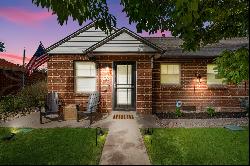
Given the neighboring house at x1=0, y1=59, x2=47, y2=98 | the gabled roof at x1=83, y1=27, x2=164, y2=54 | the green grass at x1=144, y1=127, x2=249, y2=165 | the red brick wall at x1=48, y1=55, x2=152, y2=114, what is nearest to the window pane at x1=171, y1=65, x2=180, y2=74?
the red brick wall at x1=48, y1=55, x2=152, y2=114

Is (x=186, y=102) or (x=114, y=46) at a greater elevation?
(x=114, y=46)

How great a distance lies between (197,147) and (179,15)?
3799 millimetres

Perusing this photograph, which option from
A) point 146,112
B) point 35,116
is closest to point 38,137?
point 35,116

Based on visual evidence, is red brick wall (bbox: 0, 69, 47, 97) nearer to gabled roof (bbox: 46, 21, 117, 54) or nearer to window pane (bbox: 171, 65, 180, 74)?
gabled roof (bbox: 46, 21, 117, 54)

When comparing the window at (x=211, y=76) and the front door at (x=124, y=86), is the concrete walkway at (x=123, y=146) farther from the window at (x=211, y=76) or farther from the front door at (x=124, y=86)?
the window at (x=211, y=76)

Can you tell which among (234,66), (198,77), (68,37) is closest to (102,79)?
(68,37)

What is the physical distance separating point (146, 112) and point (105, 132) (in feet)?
14.9

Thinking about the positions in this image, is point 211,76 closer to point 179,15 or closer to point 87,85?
point 87,85

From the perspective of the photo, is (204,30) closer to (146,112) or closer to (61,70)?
(146,112)

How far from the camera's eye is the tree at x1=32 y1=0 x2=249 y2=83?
634 cm

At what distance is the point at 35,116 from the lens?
45.9 ft

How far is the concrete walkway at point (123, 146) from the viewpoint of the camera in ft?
23.2

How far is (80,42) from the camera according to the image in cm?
1532

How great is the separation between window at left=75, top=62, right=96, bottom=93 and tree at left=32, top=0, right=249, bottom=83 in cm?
722
